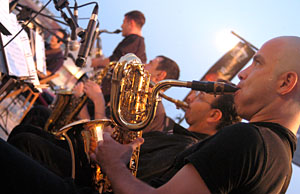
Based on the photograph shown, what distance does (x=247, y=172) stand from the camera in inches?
46.3

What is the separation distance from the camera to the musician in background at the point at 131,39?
4770 mm

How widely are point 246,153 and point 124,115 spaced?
1.34 meters

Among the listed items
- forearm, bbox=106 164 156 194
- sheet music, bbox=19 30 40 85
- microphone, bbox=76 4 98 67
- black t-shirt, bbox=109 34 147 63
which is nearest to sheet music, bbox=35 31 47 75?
sheet music, bbox=19 30 40 85

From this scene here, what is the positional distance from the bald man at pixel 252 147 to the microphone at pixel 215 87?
123mm

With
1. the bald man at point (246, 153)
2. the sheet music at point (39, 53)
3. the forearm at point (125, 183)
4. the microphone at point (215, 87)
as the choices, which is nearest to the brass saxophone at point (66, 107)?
the sheet music at point (39, 53)

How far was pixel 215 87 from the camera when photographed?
189cm

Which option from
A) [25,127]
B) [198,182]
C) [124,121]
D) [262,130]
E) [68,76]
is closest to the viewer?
[198,182]

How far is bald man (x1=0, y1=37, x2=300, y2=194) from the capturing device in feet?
3.77

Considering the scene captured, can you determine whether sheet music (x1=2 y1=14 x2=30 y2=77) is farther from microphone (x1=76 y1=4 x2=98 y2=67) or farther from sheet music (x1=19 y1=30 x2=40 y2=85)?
microphone (x1=76 y1=4 x2=98 y2=67)

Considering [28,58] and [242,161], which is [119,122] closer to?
[242,161]

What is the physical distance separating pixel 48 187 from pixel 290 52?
1312 mm

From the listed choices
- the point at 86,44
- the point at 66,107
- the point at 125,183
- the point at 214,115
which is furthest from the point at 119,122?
the point at 66,107

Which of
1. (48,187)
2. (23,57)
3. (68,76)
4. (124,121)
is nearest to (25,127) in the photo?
(23,57)

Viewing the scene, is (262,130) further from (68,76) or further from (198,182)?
(68,76)
